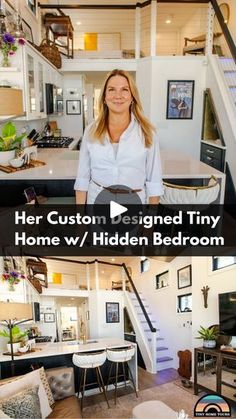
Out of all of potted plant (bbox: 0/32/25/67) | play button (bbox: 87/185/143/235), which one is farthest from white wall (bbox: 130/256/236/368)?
potted plant (bbox: 0/32/25/67)

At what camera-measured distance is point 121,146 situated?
1.09 meters

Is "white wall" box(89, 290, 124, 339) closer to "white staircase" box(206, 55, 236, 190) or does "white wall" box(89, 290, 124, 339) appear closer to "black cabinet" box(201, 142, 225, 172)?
"white staircase" box(206, 55, 236, 190)

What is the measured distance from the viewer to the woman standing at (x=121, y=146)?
3.41 feet

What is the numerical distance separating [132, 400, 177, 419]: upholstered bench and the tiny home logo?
0.17 metres

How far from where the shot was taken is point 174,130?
497 centimetres

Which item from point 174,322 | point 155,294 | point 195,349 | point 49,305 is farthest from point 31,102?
point 195,349

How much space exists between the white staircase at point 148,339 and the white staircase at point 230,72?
2.91 metres

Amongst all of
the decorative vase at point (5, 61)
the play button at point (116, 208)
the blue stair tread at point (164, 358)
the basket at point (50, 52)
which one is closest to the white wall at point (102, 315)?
the blue stair tread at point (164, 358)

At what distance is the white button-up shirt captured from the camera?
3.59 feet

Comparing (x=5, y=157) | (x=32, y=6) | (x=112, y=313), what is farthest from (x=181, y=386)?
(x=32, y=6)

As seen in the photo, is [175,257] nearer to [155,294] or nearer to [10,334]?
[155,294]

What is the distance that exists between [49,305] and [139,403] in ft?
3.27

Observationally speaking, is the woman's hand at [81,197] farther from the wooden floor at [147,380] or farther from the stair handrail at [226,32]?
the stair handrail at [226,32]

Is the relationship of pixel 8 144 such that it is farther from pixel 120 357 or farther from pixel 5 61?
pixel 120 357
